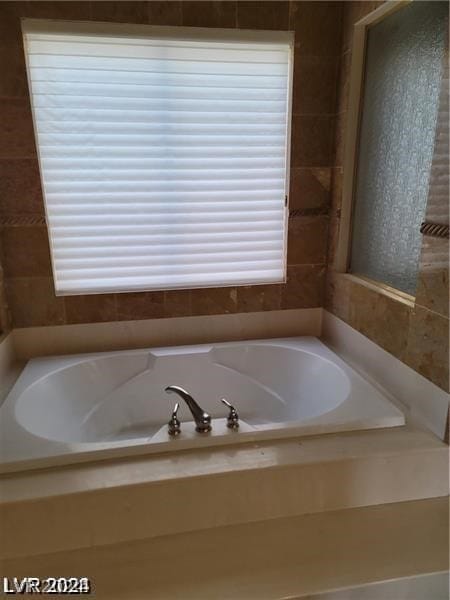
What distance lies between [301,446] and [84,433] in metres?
1.04

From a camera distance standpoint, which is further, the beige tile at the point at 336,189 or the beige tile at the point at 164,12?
the beige tile at the point at 336,189

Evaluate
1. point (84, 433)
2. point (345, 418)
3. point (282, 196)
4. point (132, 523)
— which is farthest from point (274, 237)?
point (132, 523)

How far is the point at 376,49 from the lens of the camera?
1.75m

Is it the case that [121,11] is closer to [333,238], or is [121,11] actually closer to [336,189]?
[336,189]

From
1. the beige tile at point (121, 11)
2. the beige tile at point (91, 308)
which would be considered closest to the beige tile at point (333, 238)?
the beige tile at point (91, 308)

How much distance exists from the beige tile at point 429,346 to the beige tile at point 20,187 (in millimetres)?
1724

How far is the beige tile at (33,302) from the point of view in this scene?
197 centimetres

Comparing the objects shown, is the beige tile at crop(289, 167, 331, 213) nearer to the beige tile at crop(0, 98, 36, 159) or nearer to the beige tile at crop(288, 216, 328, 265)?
the beige tile at crop(288, 216, 328, 265)

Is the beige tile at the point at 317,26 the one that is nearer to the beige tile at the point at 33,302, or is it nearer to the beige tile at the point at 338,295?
the beige tile at the point at 338,295

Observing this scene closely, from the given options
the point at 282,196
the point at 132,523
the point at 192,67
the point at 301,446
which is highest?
the point at 192,67

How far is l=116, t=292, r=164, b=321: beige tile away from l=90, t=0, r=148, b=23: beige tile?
1.25m

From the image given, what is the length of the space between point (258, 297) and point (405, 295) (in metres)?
0.80

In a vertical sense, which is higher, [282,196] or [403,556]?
[282,196]

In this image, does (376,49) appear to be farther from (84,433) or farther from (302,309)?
(84,433)
